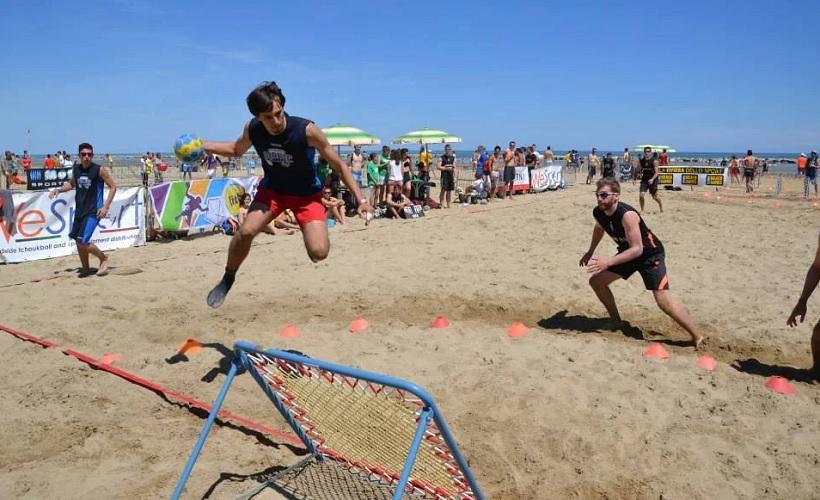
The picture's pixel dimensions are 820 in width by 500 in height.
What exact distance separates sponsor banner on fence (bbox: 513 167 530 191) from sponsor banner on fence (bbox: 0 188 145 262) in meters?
13.5

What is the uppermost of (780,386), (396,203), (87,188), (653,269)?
(87,188)

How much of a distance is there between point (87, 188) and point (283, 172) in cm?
480

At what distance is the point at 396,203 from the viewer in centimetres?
1467

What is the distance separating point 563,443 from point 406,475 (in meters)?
1.83

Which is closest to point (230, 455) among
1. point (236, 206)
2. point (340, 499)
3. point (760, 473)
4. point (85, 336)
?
point (340, 499)

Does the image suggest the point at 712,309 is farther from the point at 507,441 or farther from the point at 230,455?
the point at 230,455

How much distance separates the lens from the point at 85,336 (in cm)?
573

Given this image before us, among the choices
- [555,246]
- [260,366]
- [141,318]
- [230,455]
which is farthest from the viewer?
[555,246]

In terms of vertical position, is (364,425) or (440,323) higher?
(364,425)

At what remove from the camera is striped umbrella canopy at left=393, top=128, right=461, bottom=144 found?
26.1 m

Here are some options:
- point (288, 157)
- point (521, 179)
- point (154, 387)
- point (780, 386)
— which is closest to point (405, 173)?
point (521, 179)

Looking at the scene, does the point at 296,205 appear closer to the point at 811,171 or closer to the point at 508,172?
the point at 508,172

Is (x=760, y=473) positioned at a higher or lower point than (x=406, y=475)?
lower

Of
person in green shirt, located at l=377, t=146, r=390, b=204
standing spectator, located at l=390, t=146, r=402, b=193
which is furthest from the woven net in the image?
person in green shirt, located at l=377, t=146, r=390, b=204
